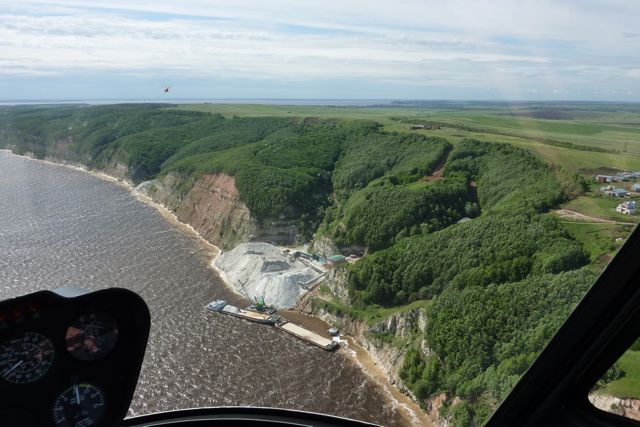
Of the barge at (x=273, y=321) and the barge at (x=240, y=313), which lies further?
the barge at (x=240, y=313)

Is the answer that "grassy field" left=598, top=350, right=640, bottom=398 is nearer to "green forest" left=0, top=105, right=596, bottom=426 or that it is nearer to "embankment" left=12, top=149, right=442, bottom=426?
"green forest" left=0, top=105, right=596, bottom=426

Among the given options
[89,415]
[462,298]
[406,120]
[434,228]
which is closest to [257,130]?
[406,120]

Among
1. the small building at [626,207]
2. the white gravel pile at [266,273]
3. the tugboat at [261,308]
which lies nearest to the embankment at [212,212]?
the white gravel pile at [266,273]

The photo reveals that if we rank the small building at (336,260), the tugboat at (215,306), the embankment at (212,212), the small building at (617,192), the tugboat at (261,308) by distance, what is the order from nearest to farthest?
1. the small building at (617,192)
2. the tugboat at (215,306)
3. the tugboat at (261,308)
4. the embankment at (212,212)
5. the small building at (336,260)

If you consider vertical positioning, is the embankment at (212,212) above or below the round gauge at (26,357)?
below

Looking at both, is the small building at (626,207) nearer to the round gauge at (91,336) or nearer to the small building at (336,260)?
the round gauge at (91,336)

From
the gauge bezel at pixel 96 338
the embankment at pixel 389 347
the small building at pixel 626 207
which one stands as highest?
the small building at pixel 626 207

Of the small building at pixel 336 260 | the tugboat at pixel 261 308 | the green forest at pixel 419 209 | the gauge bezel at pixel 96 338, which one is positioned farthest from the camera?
the small building at pixel 336 260
